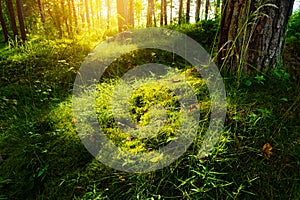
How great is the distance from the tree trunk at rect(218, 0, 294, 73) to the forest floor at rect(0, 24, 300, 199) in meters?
0.18

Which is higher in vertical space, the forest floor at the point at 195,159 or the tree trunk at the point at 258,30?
the tree trunk at the point at 258,30

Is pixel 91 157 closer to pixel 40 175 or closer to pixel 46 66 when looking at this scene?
pixel 40 175

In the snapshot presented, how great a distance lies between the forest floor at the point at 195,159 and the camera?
1.59 m

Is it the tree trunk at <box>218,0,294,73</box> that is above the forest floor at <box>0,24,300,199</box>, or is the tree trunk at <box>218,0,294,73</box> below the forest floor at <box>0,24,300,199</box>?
above

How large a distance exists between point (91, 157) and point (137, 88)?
3.76 ft

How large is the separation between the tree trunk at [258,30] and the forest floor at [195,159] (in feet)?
0.58

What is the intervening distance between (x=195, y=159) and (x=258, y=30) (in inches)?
62.5

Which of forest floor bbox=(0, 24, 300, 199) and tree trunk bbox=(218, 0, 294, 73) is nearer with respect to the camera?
forest floor bbox=(0, 24, 300, 199)

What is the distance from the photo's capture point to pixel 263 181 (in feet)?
5.23

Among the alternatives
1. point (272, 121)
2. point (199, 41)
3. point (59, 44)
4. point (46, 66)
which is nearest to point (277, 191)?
point (272, 121)

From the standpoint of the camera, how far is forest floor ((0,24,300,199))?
5.23 ft

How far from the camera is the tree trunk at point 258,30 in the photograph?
2248mm

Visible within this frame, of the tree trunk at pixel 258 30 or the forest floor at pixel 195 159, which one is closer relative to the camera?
the forest floor at pixel 195 159

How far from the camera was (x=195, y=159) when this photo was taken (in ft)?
5.62
